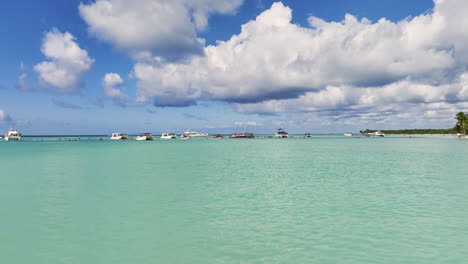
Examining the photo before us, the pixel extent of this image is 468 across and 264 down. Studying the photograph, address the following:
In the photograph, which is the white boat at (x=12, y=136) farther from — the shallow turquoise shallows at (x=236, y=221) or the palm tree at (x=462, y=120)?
the palm tree at (x=462, y=120)

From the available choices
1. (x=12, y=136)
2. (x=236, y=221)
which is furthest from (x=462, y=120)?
(x=12, y=136)

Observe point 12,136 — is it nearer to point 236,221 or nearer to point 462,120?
point 236,221

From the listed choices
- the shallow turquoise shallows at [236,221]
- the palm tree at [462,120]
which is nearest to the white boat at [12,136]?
the shallow turquoise shallows at [236,221]

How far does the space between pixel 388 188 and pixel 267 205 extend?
12127 millimetres

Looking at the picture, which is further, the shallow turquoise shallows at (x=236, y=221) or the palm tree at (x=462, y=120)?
the palm tree at (x=462, y=120)

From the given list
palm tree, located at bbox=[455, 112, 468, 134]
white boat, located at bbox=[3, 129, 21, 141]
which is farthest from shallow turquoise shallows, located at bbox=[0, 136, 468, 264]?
white boat, located at bbox=[3, 129, 21, 141]

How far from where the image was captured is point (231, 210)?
1802cm

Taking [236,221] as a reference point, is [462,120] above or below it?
above

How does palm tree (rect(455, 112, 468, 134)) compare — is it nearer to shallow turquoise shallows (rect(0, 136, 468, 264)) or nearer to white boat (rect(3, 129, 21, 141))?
shallow turquoise shallows (rect(0, 136, 468, 264))

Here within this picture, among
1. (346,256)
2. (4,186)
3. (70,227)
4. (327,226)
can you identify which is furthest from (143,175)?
(346,256)

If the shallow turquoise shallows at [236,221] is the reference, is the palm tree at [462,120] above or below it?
above

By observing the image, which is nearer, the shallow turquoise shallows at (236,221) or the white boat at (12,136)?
the shallow turquoise shallows at (236,221)

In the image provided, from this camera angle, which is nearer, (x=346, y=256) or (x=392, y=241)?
(x=346, y=256)

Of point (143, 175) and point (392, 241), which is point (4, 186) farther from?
point (392, 241)
